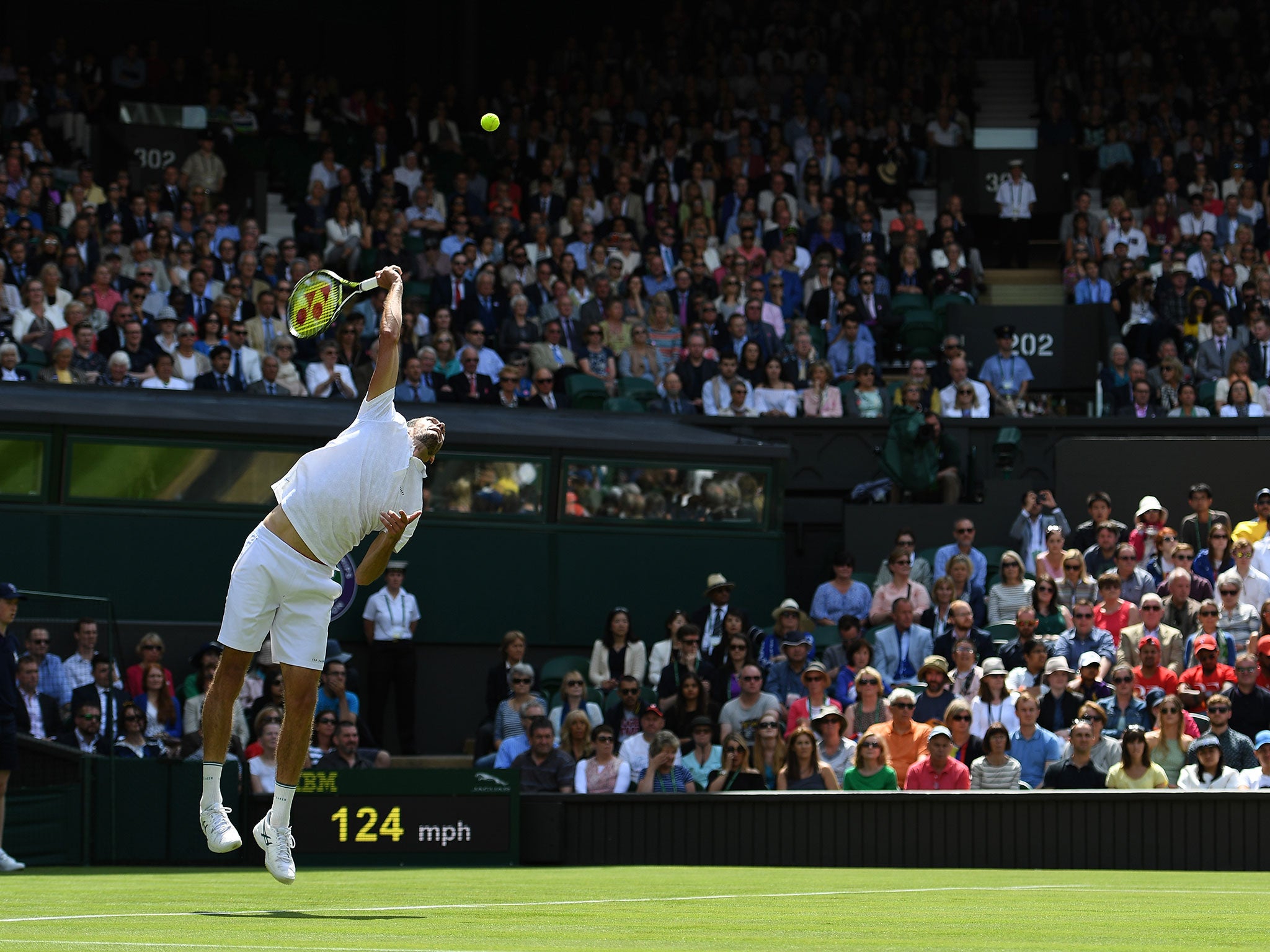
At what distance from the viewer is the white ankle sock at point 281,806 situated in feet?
23.6

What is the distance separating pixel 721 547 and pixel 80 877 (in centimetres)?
876

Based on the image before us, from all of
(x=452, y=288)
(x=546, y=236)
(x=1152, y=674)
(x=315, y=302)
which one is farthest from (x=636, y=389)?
(x=315, y=302)

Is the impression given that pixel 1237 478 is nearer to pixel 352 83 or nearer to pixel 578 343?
pixel 578 343

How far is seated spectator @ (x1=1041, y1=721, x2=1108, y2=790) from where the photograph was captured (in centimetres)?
1223

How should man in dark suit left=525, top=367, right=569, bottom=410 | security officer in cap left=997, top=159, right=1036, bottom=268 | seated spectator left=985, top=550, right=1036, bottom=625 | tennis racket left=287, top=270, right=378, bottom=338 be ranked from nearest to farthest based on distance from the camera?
tennis racket left=287, top=270, right=378, bottom=338, seated spectator left=985, top=550, right=1036, bottom=625, man in dark suit left=525, top=367, right=569, bottom=410, security officer in cap left=997, top=159, right=1036, bottom=268

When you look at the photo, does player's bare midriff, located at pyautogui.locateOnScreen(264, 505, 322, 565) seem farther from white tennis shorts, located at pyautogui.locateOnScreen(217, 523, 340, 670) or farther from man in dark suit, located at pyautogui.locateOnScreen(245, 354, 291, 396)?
man in dark suit, located at pyautogui.locateOnScreen(245, 354, 291, 396)

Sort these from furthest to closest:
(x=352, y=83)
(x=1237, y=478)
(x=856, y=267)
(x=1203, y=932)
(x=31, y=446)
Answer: (x=352, y=83) < (x=856, y=267) < (x=1237, y=478) < (x=31, y=446) < (x=1203, y=932)

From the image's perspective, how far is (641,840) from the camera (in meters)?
12.3

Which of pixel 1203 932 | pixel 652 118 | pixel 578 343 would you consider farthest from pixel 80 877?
pixel 652 118

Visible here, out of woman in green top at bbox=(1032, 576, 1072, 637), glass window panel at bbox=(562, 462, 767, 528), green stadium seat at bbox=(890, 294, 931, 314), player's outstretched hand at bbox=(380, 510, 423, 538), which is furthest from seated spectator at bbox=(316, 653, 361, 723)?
green stadium seat at bbox=(890, 294, 931, 314)

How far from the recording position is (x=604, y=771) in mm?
12922

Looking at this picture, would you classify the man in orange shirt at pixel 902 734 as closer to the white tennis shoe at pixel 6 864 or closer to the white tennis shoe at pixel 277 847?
the white tennis shoe at pixel 6 864

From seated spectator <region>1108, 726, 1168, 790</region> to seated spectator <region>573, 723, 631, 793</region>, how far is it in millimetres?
3246

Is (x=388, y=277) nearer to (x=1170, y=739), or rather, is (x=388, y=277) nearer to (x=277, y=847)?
(x=277, y=847)
